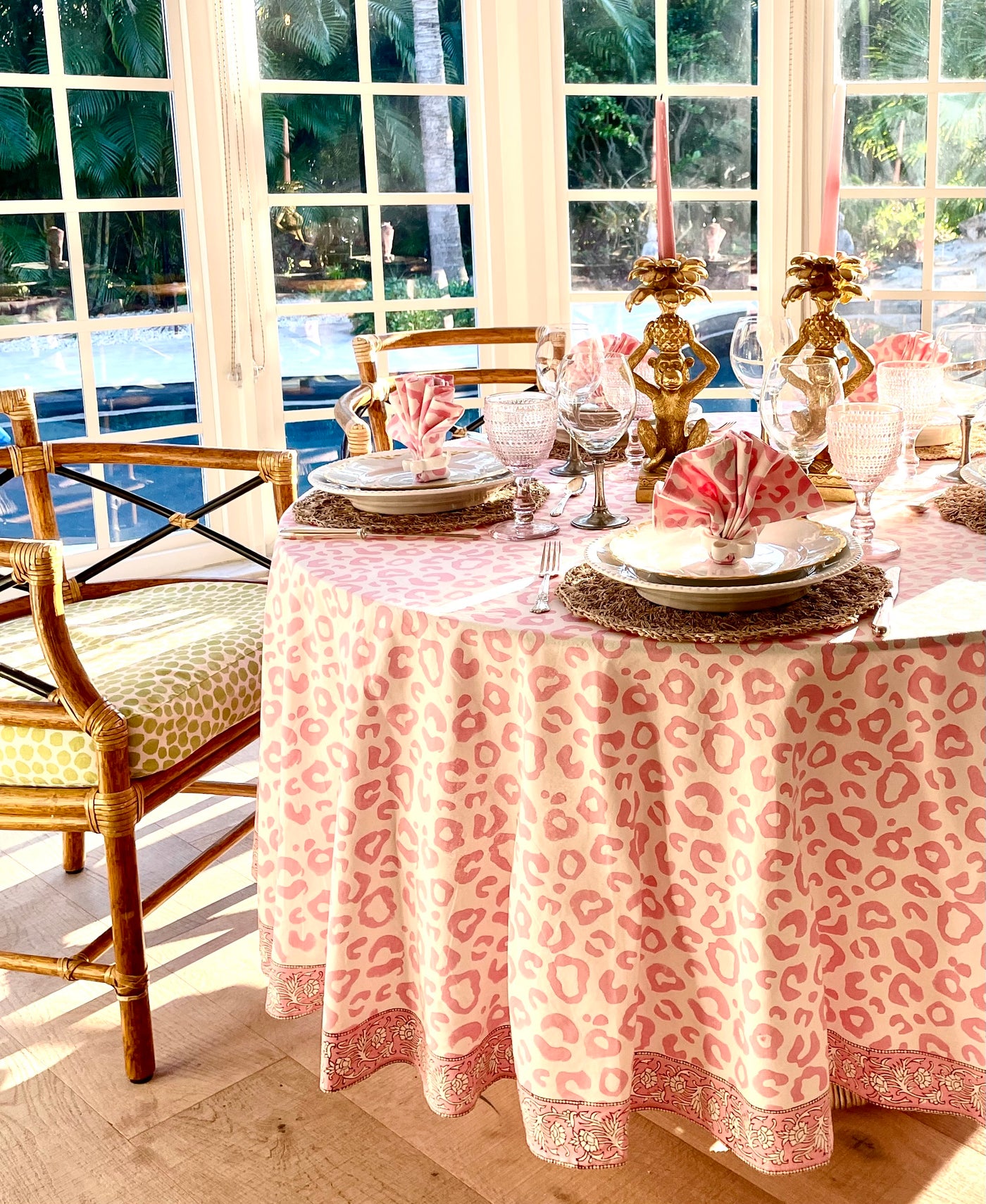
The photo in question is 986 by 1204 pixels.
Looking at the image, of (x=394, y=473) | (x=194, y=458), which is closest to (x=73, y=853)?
(x=194, y=458)

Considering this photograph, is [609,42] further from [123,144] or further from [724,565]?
[724,565]

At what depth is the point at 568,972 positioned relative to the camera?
49.0 inches

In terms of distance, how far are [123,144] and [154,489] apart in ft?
3.59

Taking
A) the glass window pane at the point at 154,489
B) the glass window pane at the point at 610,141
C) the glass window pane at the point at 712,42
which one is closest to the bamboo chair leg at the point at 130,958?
the glass window pane at the point at 154,489

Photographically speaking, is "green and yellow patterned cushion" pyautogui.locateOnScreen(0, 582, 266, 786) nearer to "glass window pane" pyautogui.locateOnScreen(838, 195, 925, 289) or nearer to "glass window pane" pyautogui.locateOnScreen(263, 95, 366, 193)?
"glass window pane" pyautogui.locateOnScreen(263, 95, 366, 193)

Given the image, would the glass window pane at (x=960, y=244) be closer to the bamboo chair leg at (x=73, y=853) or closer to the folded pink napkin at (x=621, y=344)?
the folded pink napkin at (x=621, y=344)

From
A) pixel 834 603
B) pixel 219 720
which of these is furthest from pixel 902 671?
pixel 219 720

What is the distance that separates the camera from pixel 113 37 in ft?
12.1

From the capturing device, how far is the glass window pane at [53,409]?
3729 mm

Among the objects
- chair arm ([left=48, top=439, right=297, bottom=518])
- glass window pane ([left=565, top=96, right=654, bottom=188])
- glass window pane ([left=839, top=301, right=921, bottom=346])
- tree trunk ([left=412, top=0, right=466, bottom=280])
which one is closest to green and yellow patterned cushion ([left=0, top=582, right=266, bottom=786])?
chair arm ([left=48, top=439, right=297, bottom=518])

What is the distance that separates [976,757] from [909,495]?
23.8 inches

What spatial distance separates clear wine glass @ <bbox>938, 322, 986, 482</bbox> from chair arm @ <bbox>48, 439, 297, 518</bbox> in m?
1.03

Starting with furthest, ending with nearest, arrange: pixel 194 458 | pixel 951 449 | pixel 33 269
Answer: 1. pixel 33 269
2. pixel 194 458
3. pixel 951 449

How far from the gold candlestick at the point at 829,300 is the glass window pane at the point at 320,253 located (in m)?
2.63
